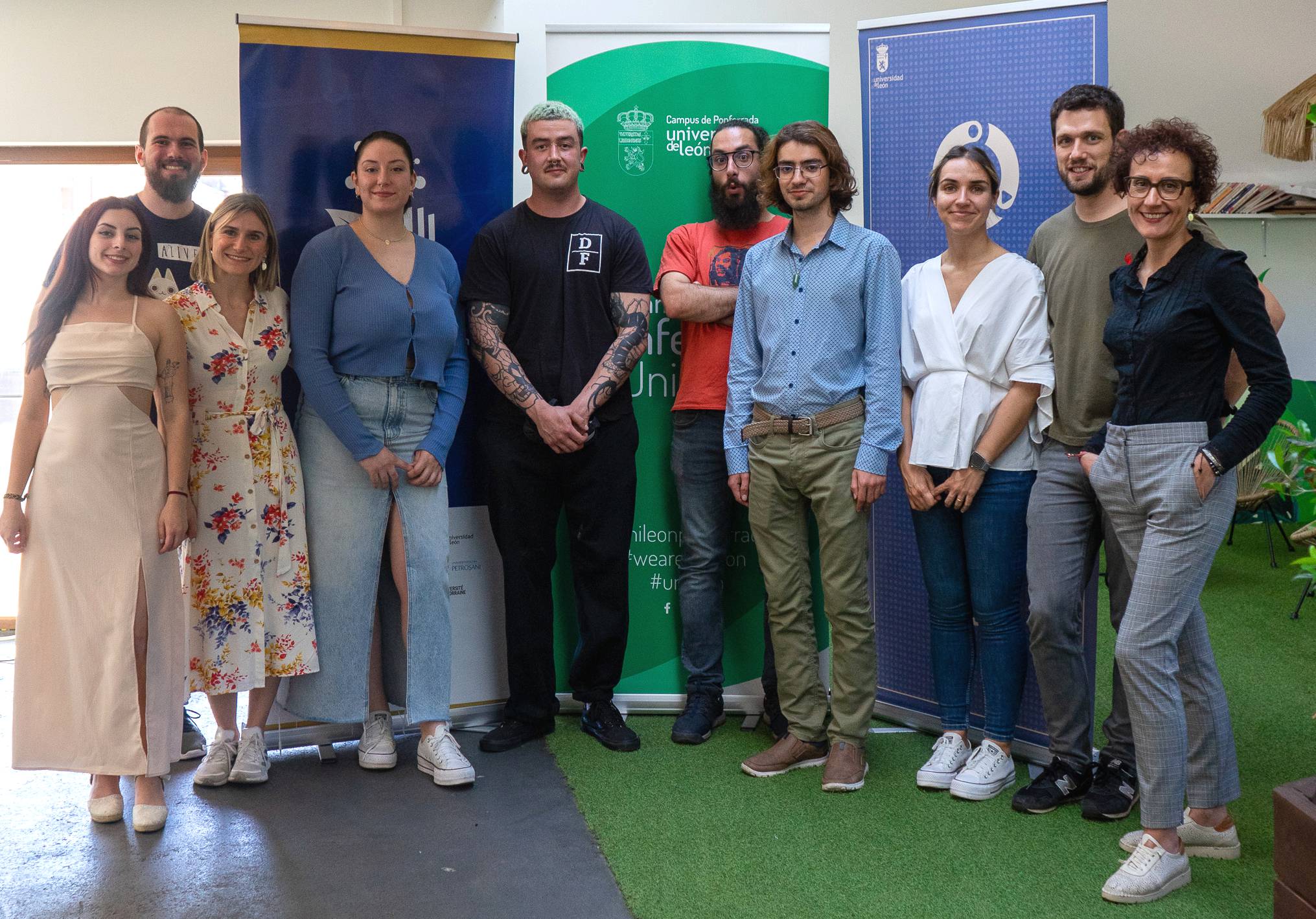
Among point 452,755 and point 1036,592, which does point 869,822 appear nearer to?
point 1036,592

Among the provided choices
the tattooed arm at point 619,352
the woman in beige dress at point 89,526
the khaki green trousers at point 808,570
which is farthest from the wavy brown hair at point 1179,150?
the woman in beige dress at point 89,526

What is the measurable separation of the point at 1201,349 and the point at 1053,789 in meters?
1.28

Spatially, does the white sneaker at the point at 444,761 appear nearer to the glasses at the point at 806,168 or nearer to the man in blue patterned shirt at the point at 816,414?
the man in blue patterned shirt at the point at 816,414

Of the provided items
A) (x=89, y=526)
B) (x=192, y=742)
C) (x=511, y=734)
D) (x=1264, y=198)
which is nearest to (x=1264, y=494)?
(x=1264, y=198)

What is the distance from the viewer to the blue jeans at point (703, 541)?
3.62 meters

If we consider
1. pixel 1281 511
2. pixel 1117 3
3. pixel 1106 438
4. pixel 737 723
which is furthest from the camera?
pixel 1117 3

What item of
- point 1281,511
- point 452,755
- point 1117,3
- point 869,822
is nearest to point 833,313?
point 869,822

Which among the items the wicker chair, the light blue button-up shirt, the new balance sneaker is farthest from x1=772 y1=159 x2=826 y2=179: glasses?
the wicker chair

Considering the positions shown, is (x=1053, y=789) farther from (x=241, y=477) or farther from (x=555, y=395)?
(x=241, y=477)

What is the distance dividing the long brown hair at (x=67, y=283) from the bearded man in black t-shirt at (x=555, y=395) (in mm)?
1057

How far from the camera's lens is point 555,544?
366 cm

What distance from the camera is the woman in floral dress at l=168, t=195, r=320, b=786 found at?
3168 mm

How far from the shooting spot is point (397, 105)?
357 centimetres

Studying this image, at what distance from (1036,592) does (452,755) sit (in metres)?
1.75
